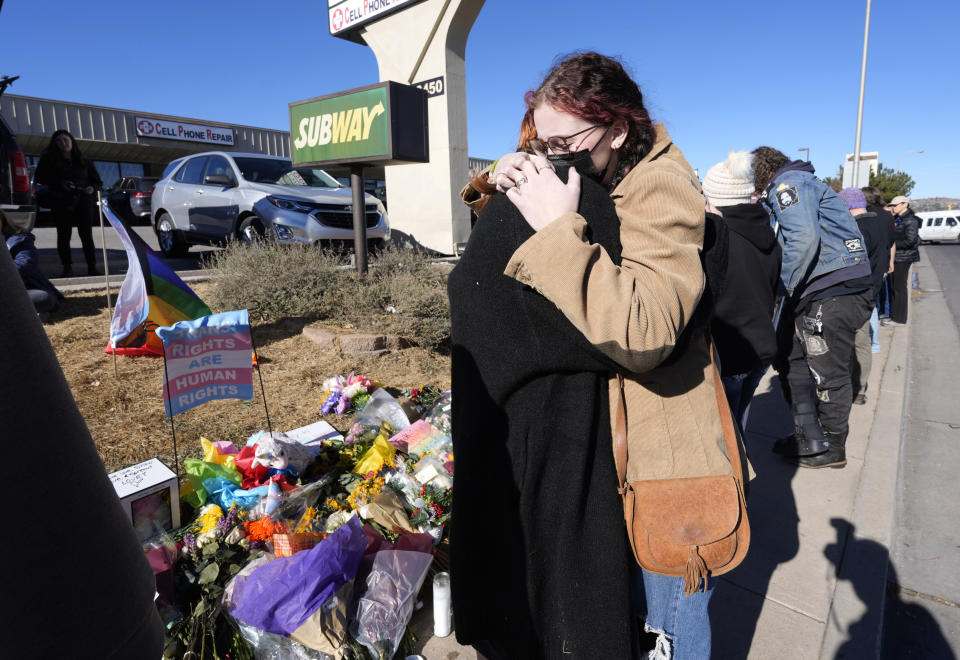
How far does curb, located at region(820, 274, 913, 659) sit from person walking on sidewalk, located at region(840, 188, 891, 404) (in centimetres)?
40

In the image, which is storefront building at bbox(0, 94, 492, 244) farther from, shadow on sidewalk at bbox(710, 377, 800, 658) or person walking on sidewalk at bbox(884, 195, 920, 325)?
shadow on sidewalk at bbox(710, 377, 800, 658)

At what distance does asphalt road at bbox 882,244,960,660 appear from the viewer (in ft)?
8.17

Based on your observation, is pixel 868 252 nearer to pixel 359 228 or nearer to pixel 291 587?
pixel 359 228

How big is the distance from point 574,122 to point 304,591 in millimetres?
1742

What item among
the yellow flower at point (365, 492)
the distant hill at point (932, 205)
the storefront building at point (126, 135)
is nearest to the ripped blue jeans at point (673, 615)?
the yellow flower at point (365, 492)

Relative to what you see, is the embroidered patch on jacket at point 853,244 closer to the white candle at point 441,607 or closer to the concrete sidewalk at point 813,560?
the concrete sidewalk at point 813,560

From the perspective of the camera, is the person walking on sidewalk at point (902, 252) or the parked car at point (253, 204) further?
the person walking on sidewalk at point (902, 252)

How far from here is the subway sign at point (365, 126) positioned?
277 inches

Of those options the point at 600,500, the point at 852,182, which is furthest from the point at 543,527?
the point at 852,182

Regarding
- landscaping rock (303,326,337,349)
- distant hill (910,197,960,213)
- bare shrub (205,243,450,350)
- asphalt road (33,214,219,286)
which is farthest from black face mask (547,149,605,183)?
distant hill (910,197,960,213)

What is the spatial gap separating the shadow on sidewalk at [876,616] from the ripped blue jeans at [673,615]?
1338mm

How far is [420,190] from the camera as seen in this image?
11773 millimetres

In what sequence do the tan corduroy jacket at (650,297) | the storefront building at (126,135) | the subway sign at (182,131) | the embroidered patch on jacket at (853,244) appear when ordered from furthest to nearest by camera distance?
the subway sign at (182,131) → the storefront building at (126,135) → the embroidered patch on jacket at (853,244) → the tan corduroy jacket at (650,297)

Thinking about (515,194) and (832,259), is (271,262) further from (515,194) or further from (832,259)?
(515,194)
